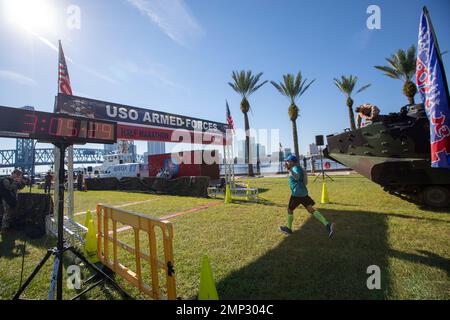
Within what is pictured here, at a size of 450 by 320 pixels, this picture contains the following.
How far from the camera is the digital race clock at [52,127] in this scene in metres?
2.64

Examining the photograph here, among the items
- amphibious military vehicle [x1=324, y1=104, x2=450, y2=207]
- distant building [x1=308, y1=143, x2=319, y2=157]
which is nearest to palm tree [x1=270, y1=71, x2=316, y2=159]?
distant building [x1=308, y1=143, x2=319, y2=157]

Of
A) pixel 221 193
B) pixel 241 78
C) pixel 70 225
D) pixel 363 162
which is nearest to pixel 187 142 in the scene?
pixel 221 193

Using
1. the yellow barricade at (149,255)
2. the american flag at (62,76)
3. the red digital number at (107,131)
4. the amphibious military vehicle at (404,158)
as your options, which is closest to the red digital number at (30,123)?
the red digital number at (107,131)

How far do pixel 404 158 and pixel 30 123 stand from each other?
9.34 meters

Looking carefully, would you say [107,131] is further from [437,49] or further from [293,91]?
[293,91]

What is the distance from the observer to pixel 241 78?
28.7 metres

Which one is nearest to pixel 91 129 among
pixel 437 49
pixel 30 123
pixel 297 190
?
pixel 30 123

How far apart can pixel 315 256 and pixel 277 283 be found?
4.16 feet

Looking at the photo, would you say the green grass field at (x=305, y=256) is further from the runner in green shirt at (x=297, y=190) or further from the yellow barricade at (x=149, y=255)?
the runner in green shirt at (x=297, y=190)

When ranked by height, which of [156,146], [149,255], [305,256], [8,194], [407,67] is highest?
[407,67]

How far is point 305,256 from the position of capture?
156 inches

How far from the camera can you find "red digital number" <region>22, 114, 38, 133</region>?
8.89 ft

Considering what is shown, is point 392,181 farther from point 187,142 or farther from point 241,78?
point 241,78

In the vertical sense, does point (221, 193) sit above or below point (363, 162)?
below
